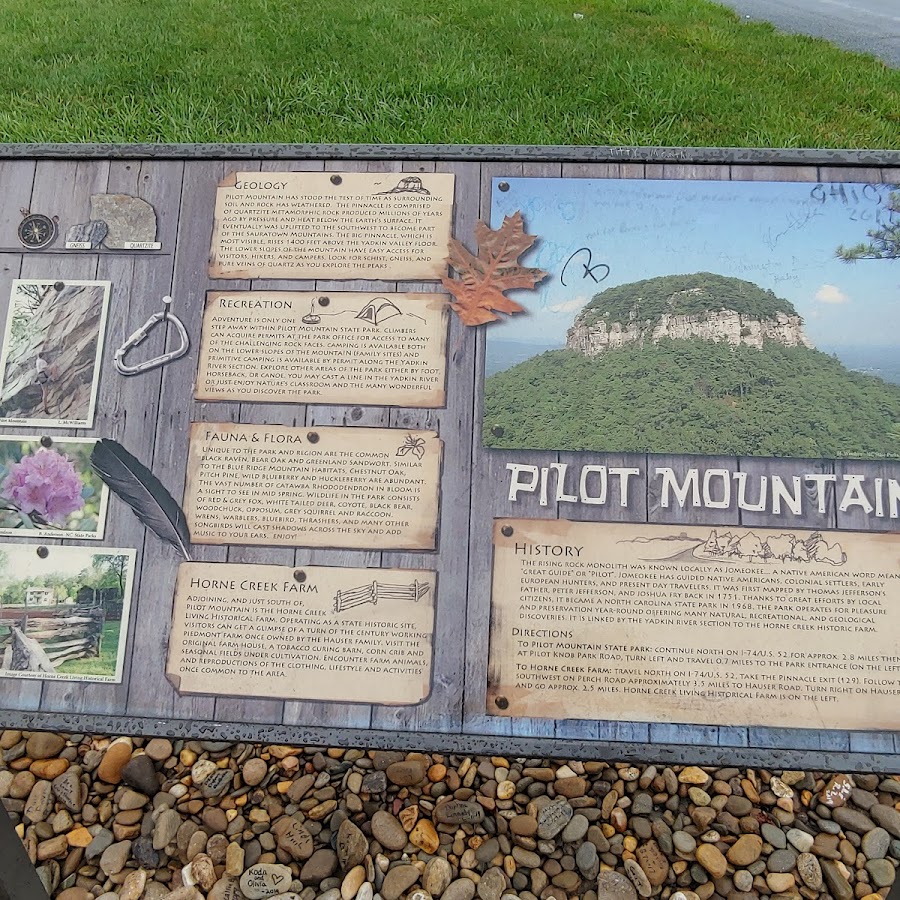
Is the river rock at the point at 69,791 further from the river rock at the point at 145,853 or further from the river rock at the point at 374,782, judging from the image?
the river rock at the point at 374,782

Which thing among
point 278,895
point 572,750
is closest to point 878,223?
point 572,750

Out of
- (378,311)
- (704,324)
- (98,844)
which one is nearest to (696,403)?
(704,324)

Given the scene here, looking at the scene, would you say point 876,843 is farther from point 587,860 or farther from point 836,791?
point 587,860

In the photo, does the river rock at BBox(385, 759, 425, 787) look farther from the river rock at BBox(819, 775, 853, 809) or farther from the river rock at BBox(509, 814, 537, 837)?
the river rock at BBox(819, 775, 853, 809)

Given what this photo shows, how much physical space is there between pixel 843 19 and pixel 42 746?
22.0ft

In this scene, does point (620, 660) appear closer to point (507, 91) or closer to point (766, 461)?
point (766, 461)

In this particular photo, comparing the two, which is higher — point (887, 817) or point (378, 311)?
point (378, 311)

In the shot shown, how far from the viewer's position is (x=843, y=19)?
5418 mm

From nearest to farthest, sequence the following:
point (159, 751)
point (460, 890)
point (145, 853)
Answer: point (460, 890) → point (145, 853) → point (159, 751)

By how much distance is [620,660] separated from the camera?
1540 millimetres

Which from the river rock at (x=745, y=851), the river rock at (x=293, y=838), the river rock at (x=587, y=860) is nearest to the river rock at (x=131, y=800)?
the river rock at (x=293, y=838)

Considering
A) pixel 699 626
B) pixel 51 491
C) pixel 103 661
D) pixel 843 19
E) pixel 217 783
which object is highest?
pixel 843 19

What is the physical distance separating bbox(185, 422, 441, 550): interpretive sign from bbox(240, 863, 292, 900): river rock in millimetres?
1061

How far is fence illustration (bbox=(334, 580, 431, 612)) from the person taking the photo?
1585mm
